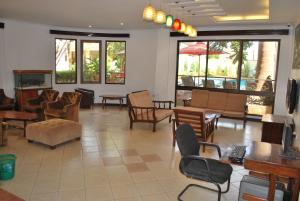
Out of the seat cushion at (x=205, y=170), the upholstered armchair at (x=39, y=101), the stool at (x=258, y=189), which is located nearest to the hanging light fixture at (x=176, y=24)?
the seat cushion at (x=205, y=170)

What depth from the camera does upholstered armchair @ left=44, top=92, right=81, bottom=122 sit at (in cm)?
643

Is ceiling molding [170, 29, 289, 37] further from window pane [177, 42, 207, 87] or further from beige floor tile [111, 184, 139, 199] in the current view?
beige floor tile [111, 184, 139, 199]

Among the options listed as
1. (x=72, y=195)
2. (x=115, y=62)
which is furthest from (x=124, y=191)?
(x=115, y=62)

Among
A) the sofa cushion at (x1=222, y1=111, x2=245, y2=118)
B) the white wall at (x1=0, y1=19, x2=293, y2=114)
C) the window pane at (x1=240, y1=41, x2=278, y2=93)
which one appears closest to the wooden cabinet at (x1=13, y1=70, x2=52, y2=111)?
the white wall at (x1=0, y1=19, x2=293, y2=114)

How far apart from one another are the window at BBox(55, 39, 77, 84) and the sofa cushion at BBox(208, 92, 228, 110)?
5.14 m

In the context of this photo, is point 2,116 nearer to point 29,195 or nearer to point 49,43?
point 29,195

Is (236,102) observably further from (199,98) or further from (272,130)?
(272,130)

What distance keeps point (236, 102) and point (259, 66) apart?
1.41 meters

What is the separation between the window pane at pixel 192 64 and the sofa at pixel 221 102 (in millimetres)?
766

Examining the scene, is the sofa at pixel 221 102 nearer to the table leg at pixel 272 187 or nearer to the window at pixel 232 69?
the window at pixel 232 69

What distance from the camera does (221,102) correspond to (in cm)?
794

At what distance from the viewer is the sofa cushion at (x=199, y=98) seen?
8.10 meters

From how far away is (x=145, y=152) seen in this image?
5.05 metres

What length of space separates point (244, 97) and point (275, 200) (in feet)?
17.2
